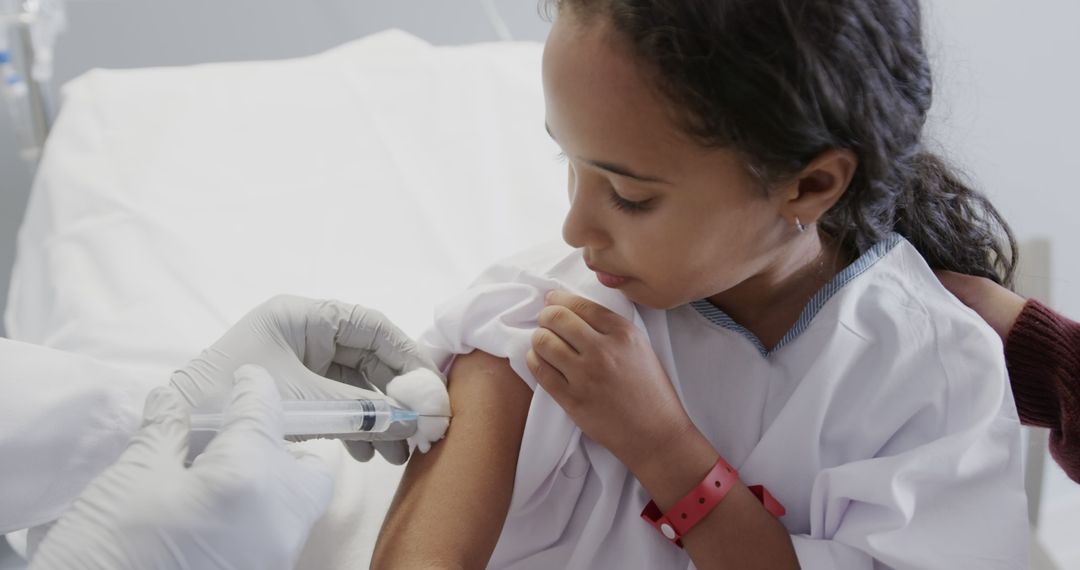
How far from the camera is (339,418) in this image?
1048 mm

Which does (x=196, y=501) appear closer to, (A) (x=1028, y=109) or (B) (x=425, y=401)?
(B) (x=425, y=401)

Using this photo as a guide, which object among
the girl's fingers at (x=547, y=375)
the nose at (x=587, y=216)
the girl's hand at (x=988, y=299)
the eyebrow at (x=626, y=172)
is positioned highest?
the eyebrow at (x=626, y=172)

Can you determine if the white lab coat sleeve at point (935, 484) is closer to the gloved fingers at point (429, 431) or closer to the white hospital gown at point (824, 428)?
the white hospital gown at point (824, 428)

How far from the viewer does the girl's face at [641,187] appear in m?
0.98

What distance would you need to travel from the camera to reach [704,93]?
0.96 m

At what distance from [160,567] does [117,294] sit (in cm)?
85

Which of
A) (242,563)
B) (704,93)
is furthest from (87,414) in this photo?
(704,93)

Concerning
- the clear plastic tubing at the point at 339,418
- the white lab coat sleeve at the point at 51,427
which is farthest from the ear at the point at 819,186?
the white lab coat sleeve at the point at 51,427

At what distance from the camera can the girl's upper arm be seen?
105 cm

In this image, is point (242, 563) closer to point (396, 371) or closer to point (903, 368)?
point (396, 371)

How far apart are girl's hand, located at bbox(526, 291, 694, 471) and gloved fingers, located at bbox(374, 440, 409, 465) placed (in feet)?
0.67

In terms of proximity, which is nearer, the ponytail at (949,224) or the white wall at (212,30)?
the ponytail at (949,224)

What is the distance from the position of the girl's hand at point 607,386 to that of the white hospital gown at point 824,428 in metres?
0.03

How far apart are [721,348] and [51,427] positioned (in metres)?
0.75
